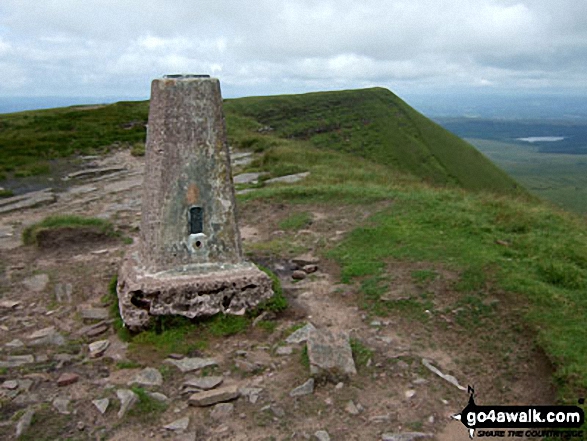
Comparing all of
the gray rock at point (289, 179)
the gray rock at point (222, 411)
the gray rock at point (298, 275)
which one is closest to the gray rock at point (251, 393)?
the gray rock at point (222, 411)

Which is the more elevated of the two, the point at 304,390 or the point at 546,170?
the point at 304,390

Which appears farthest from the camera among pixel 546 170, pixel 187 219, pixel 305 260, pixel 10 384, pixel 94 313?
pixel 546 170

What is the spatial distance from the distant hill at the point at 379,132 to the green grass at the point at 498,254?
2048 centimetres

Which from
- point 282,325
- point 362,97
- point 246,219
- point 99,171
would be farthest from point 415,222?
point 362,97

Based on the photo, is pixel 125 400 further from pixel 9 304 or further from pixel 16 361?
pixel 9 304

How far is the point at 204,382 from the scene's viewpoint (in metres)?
6.20

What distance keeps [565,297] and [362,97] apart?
4299 centimetres

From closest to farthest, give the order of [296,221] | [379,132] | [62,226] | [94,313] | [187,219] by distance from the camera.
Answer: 1. [187,219]
2. [94,313]
3. [62,226]
4. [296,221]
5. [379,132]

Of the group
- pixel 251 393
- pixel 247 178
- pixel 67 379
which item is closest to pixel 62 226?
pixel 67 379

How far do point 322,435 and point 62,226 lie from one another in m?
8.85

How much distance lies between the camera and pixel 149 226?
7.88 meters

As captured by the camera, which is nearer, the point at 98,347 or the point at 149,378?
the point at 149,378

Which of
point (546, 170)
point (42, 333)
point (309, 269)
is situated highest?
point (309, 269)

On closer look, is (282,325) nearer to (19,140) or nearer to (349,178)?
(349,178)
